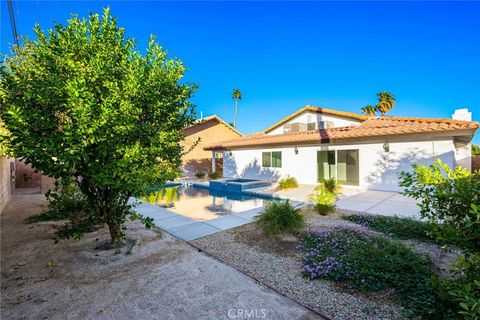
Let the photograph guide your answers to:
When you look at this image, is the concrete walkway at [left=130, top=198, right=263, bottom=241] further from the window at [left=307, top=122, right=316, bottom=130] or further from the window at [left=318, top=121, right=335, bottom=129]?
the window at [left=307, top=122, right=316, bottom=130]

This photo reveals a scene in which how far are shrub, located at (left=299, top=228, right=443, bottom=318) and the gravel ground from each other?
7.5 inches

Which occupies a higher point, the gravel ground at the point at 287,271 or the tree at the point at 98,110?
the tree at the point at 98,110

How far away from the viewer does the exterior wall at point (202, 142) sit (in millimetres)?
25453

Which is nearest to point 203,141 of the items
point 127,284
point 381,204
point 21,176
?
point 21,176

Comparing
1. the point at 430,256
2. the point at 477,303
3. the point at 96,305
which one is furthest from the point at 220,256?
the point at 430,256

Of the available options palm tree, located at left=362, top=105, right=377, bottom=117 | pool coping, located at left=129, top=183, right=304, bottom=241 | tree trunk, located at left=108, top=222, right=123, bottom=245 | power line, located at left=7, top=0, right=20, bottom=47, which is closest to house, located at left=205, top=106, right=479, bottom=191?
pool coping, located at left=129, top=183, right=304, bottom=241

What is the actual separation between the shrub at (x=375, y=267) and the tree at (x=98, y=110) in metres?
3.61

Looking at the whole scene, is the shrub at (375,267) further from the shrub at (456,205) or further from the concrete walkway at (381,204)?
the concrete walkway at (381,204)

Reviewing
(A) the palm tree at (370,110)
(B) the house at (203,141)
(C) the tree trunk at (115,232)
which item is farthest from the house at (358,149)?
(C) the tree trunk at (115,232)

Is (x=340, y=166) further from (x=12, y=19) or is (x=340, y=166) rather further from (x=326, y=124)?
(x=12, y=19)

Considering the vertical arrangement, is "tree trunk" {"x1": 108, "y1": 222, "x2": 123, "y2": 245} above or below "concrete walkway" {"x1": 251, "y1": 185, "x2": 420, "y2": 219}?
above

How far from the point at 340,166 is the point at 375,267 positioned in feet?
36.5

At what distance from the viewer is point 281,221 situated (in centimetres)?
Answer: 606

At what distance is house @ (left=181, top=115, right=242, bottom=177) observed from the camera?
25.4 metres
